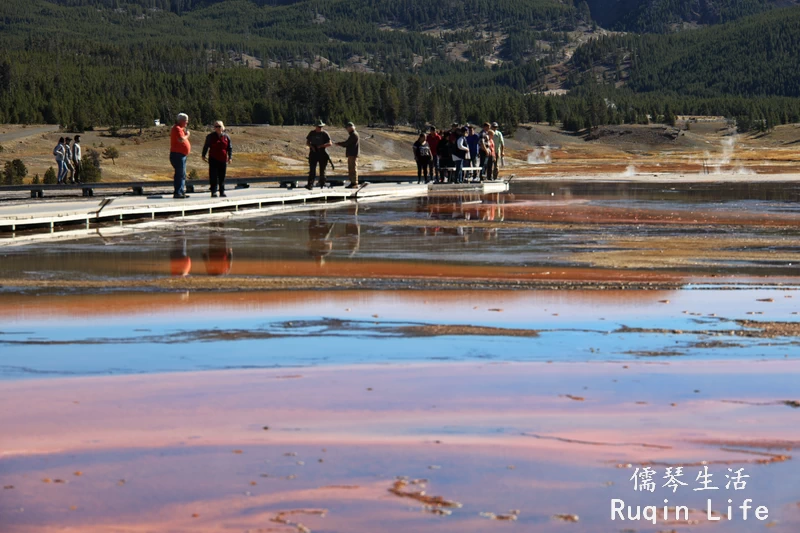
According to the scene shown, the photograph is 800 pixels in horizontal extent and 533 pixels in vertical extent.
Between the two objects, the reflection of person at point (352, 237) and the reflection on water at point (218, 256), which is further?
the reflection of person at point (352, 237)

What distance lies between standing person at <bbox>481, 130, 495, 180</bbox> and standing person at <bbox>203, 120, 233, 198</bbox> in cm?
1263

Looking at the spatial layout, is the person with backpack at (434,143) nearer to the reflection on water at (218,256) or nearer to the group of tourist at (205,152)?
the group of tourist at (205,152)

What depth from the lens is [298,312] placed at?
37.8 feet

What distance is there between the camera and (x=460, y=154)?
3662 cm

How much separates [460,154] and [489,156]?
3937 millimetres

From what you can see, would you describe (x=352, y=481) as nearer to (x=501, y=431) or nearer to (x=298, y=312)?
(x=501, y=431)

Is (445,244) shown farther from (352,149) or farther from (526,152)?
(526,152)

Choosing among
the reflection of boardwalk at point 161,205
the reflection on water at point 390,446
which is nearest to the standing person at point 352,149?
the reflection of boardwalk at point 161,205

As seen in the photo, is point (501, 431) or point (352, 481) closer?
point (352, 481)

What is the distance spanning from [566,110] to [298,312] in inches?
7471

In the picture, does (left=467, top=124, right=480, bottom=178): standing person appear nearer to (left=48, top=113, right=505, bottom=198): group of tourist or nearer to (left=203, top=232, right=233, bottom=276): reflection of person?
(left=48, top=113, right=505, bottom=198): group of tourist

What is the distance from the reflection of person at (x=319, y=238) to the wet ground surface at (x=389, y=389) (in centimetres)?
55

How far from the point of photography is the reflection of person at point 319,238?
1708 cm

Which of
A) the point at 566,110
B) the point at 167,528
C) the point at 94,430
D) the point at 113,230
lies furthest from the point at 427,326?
the point at 566,110
